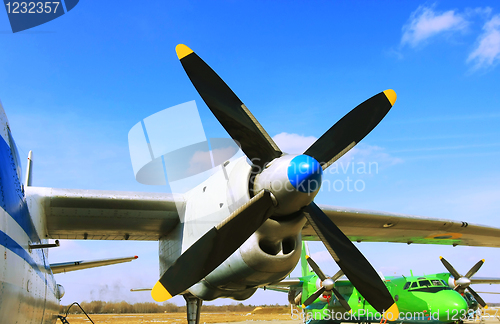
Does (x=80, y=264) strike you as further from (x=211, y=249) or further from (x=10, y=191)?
(x=211, y=249)

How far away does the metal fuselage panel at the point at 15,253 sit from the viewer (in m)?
3.91

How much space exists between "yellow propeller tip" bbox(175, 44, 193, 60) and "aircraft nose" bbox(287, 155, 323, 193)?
6.88ft

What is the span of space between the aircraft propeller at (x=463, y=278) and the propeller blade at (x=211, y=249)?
17.0m

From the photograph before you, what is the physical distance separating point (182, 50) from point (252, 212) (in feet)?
7.87

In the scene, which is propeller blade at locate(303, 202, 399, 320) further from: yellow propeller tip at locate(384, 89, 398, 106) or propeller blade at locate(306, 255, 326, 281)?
propeller blade at locate(306, 255, 326, 281)

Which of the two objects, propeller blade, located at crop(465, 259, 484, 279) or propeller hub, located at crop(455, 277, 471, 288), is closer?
propeller hub, located at crop(455, 277, 471, 288)

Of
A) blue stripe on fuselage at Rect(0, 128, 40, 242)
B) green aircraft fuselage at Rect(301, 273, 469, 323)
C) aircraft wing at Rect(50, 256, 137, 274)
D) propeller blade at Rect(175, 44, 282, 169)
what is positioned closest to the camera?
blue stripe on fuselage at Rect(0, 128, 40, 242)

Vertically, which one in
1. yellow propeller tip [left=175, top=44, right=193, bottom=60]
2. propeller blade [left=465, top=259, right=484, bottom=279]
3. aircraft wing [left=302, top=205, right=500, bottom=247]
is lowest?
propeller blade [left=465, top=259, right=484, bottom=279]

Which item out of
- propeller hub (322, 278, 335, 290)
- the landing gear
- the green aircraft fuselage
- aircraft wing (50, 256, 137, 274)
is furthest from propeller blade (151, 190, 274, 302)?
propeller hub (322, 278, 335, 290)

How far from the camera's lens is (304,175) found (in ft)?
14.9

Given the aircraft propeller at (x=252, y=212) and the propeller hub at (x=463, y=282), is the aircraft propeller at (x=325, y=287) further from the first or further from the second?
the aircraft propeller at (x=252, y=212)

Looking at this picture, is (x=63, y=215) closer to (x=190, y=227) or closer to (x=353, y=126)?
(x=190, y=227)

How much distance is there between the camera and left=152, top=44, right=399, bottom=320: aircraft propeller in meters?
4.78

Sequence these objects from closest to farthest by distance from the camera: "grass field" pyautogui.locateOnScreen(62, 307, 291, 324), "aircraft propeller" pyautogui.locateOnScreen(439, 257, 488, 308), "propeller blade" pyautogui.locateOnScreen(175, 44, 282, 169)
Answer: "propeller blade" pyautogui.locateOnScreen(175, 44, 282, 169)
"aircraft propeller" pyautogui.locateOnScreen(439, 257, 488, 308)
"grass field" pyautogui.locateOnScreen(62, 307, 291, 324)
